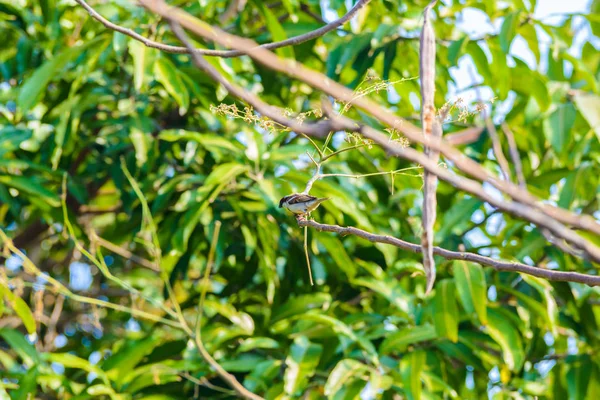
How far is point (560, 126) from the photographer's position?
2404 millimetres

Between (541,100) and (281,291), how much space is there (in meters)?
1.09

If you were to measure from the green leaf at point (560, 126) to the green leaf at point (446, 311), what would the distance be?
59 centimetres

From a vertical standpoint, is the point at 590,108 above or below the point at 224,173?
above

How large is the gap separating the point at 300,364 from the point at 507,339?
0.61 meters

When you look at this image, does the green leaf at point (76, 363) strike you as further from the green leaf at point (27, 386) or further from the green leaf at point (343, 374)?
the green leaf at point (343, 374)

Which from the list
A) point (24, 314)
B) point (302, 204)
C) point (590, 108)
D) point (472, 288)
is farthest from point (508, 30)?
point (24, 314)

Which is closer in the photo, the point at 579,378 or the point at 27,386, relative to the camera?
the point at 27,386

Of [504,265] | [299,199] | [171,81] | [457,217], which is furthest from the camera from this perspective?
[457,217]

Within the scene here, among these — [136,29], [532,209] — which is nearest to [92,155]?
[136,29]

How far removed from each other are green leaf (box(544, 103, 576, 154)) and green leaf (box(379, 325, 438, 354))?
2.34 feet

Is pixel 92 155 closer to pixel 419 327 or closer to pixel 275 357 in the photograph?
pixel 275 357

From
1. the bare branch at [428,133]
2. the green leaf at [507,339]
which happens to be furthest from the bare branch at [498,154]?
the green leaf at [507,339]

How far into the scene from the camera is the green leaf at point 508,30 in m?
2.29

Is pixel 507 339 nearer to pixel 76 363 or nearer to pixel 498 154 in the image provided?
pixel 76 363
